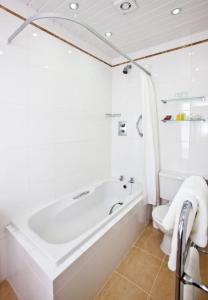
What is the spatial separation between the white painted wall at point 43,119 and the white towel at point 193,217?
1.36 meters

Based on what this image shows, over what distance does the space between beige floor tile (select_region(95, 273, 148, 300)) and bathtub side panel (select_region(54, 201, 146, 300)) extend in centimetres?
5

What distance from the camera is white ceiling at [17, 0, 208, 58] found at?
1.49m

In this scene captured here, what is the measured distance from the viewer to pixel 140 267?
5.24ft

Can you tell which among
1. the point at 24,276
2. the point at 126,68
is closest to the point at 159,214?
the point at 24,276

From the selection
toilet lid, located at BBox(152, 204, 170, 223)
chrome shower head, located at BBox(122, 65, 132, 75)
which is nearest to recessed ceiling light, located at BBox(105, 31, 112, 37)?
chrome shower head, located at BBox(122, 65, 132, 75)

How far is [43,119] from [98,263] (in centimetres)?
148

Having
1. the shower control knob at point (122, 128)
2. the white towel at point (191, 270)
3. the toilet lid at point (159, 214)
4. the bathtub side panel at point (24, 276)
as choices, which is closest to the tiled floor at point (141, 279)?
the bathtub side panel at point (24, 276)

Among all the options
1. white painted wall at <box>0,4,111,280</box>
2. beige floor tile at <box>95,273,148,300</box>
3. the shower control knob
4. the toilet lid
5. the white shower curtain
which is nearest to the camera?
beige floor tile at <box>95,273,148,300</box>

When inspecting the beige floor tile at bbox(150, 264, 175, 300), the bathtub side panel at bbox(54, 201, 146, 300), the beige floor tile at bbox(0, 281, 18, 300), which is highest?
the bathtub side panel at bbox(54, 201, 146, 300)

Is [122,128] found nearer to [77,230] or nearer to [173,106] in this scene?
[173,106]

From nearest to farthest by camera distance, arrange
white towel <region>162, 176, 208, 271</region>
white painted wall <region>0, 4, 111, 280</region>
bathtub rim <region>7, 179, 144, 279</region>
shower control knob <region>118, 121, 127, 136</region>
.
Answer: white towel <region>162, 176, 208, 271</region> < bathtub rim <region>7, 179, 144, 279</region> < white painted wall <region>0, 4, 111, 280</region> < shower control knob <region>118, 121, 127, 136</region>

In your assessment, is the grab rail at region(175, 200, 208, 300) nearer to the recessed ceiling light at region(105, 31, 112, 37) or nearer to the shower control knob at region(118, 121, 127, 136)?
the shower control knob at region(118, 121, 127, 136)

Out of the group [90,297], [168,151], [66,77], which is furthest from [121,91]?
[90,297]

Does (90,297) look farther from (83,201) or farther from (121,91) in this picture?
(121,91)
